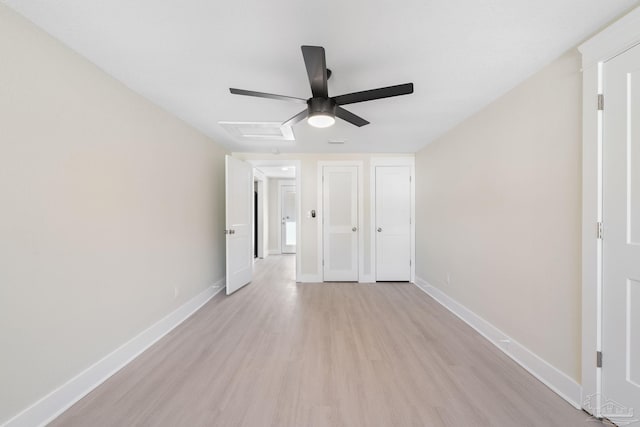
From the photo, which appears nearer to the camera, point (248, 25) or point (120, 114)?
point (248, 25)

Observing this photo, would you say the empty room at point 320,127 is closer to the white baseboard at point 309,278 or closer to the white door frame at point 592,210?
the white door frame at point 592,210

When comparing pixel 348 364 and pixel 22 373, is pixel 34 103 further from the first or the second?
pixel 348 364

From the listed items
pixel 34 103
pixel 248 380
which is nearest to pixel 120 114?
pixel 34 103

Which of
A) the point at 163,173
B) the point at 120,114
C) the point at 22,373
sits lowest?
the point at 22,373

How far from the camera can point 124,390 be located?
1533 mm

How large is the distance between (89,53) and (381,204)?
366cm

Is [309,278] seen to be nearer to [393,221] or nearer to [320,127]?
[393,221]

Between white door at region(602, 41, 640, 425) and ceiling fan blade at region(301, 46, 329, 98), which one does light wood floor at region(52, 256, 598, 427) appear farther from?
ceiling fan blade at region(301, 46, 329, 98)

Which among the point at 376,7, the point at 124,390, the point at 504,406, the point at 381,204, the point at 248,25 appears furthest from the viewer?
the point at 381,204

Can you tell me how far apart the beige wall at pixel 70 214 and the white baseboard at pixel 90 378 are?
0.05m

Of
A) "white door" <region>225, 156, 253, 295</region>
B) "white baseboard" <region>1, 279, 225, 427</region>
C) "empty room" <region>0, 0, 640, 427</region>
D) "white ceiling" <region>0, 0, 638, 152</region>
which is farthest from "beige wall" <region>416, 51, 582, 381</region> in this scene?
"white baseboard" <region>1, 279, 225, 427</region>

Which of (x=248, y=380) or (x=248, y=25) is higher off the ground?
(x=248, y=25)

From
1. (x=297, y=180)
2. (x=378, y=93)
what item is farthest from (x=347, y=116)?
(x=297, y=180)

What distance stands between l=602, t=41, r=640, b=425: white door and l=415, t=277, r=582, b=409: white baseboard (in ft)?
0.51
